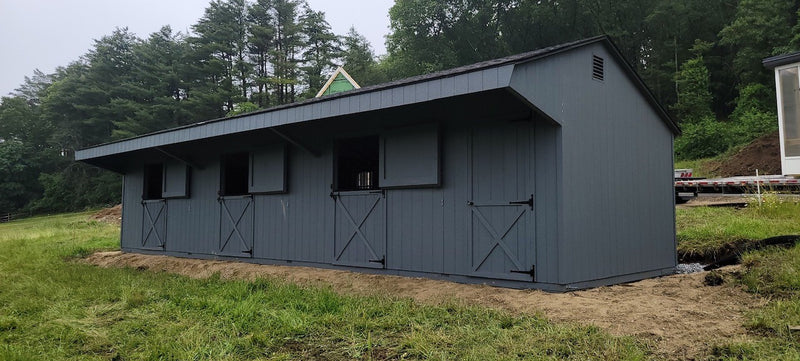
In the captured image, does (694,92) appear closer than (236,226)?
No

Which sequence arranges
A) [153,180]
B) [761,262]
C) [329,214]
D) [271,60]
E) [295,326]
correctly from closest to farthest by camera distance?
[295,326] → [761,262] → [329,214] → [153,180] → [271,60]

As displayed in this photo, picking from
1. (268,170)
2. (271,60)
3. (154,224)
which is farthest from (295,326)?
(271,60)

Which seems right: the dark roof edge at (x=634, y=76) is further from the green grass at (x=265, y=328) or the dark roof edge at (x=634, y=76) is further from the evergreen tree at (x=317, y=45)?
the evergreen tree at (x=317, y=45)

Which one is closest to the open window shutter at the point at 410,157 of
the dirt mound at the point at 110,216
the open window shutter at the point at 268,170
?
the open window shutter at the point at 268,170

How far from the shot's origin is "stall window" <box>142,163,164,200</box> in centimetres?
1068

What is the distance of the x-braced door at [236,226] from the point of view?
8.30 m

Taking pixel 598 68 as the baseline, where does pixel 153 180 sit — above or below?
below

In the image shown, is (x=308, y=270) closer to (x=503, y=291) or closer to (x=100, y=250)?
(x=503, y=291)

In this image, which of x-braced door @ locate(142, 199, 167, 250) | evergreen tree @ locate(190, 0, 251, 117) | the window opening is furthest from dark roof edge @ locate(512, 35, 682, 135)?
evergreen tree @ locate(190, 0, 251, 117)

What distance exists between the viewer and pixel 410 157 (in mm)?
6164

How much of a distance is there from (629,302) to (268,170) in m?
5.64

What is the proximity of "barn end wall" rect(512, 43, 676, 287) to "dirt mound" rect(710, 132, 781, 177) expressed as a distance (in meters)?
14.5

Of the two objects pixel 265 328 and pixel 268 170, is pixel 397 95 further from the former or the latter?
pixel 268 170

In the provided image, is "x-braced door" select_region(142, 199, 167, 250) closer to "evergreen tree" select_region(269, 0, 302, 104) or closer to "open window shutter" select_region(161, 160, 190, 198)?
"open window shutter" select_region(161, 160, 190, 198)
